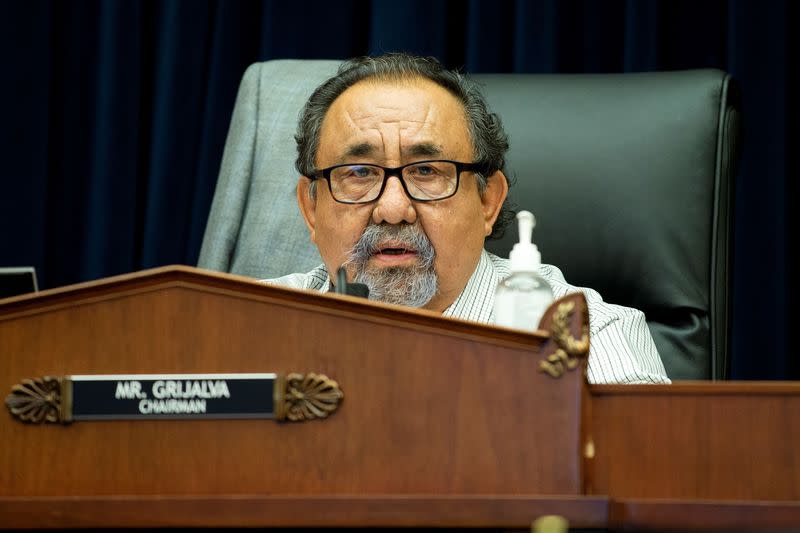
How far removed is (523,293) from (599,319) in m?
0.51

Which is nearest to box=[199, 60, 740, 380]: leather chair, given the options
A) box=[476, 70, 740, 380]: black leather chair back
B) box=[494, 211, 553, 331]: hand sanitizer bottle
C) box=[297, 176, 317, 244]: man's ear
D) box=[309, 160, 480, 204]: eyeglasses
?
box=[476, 70, 740, 380]: black leather chair back

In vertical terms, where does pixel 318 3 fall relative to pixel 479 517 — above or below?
above

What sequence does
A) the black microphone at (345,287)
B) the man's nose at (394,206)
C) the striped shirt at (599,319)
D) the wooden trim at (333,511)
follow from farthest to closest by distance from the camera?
the man's nose at (394,206)
the striped shirt at (599,319)
the black microphone at (345,287)
the wooden trim at (333,511)

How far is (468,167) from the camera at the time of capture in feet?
4.90

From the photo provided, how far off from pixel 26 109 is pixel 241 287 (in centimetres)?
164

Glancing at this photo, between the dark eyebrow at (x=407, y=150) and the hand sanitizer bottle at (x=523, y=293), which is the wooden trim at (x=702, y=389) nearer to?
the hand sanitizer bottle at (x=523, y=293)

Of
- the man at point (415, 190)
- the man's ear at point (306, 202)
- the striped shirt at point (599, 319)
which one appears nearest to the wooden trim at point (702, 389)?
the striped shirt at point (599, 319)

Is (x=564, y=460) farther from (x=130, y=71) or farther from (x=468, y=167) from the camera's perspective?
(x=130, y=71)

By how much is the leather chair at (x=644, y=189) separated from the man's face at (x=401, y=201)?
10 centimetres

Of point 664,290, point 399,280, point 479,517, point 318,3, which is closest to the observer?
point 479,517

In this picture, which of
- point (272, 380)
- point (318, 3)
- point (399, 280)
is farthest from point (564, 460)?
point (318, 3)

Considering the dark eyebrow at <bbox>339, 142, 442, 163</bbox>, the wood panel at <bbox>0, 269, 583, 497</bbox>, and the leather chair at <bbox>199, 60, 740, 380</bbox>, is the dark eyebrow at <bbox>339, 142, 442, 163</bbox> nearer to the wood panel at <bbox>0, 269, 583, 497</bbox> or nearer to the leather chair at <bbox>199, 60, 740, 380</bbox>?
the leather chair at <bbox>199, 60, 740, 380</bbox>

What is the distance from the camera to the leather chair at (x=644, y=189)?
1.52m

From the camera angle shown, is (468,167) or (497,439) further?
(468,167)
